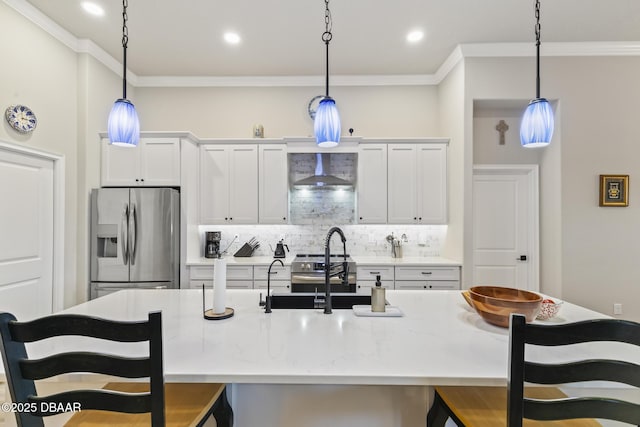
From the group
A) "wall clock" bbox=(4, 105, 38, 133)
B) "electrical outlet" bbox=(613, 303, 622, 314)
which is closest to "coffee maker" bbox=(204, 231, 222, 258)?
"wall clock" bbox=(4, 105, 38, 133)

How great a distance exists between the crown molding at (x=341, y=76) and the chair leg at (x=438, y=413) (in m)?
3.36

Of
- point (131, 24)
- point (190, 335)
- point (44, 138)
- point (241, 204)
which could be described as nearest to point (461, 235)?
point (241, 204)

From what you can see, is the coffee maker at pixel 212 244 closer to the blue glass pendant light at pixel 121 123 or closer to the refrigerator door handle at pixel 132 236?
the refrigerator door handle at pixel 132 236

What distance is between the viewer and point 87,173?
3238 mm

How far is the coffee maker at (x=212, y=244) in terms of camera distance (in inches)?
151

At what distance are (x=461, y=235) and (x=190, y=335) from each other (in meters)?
2.97

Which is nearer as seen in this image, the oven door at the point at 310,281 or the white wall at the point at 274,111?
the oven door at the point at 310,281

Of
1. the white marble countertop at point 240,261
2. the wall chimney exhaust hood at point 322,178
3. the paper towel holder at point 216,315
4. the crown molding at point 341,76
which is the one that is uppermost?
the crown molding at point 341,76

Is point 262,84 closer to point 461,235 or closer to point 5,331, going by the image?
point 461,235

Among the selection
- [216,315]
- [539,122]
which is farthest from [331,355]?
[539,122]

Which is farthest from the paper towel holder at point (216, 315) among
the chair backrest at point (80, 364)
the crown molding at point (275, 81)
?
the crown molding at point (275, 81)

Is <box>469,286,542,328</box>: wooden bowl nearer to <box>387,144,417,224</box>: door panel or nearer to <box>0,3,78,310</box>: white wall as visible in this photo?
<box>387,144,417,224</box>: door panel

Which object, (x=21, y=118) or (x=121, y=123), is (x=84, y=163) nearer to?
Result: (x=21, y=118)

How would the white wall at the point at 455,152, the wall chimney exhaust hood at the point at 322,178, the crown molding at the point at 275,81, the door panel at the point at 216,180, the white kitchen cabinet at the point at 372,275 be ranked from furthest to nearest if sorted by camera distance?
the crown molding at the point at 275,81 < the door panel at the point at 216,180 < the wall chimney exhaust hood at the point at 322,178 < the white kitchen cabinet at the point at 372,275 < the white wall at the point at 455,152
